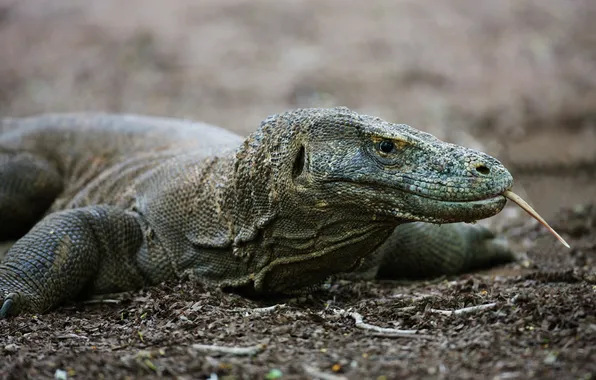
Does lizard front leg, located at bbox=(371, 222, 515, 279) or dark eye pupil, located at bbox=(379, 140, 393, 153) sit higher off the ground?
dark eye pupil, located at bbox=(379, 140, 393, 153)

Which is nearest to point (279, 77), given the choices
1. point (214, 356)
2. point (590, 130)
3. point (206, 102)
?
point (206, 102)

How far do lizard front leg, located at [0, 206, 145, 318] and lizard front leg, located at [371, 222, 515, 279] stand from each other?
6.04 feet

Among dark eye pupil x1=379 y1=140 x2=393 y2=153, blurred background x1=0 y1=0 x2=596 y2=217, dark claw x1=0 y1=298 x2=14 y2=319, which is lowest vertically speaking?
dark claw x1=0 y1=298 x2=14 y2=319

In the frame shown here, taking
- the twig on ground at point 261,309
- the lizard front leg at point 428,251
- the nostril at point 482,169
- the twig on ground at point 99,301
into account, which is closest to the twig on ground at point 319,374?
the twig on ground at point 261,309

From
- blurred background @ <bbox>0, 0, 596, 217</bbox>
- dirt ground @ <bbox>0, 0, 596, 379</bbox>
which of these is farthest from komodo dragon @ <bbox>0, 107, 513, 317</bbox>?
blurred background @ <bbox>0, 0, 596, 217</bbox>

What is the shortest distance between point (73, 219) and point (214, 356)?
2.29m

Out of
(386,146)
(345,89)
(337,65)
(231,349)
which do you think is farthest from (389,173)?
(337,65)

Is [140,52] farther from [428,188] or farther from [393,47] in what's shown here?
[428,188]

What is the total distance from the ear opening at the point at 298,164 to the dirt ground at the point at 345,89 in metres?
0.81

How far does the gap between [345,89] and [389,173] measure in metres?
8.38

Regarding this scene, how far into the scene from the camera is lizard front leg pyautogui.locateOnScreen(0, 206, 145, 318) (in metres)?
5.12

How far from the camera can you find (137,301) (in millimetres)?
5152

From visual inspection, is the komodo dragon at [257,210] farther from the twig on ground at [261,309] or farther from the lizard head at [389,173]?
the twig on ground at [261,309]

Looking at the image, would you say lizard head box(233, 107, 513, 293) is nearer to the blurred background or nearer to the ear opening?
the ear opening
